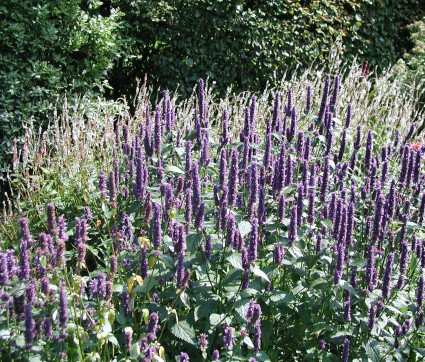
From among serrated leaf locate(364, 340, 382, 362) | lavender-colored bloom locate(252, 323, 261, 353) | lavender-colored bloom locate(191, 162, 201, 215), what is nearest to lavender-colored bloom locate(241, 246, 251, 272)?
lavender-colored bloom locate(252, 323, 261, 353)

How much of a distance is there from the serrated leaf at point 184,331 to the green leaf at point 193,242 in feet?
1.31

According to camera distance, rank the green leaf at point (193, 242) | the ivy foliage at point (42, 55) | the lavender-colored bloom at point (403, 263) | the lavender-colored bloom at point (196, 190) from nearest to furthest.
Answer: the green leaf at point (193, 242), the lavender-colored bloom at point (196, 190), the lavender-colored bloom at point (403, 263), the ivy foliage at point (42, 55)

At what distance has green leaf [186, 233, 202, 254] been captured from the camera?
272 cm

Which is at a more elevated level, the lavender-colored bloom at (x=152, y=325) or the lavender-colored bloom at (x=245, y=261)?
the lavender-colored bloom at (x=245, y=261)

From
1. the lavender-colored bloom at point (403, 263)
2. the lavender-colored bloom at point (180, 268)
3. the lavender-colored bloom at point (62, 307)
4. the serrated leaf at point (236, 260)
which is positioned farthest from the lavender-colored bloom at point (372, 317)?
the lavender-colored bloom at point (62, 307)

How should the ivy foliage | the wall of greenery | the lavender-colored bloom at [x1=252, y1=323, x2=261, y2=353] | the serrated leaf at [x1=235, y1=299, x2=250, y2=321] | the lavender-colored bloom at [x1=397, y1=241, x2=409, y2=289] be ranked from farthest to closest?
the wall of greenery → the ivy foliage → the lavender-colored bloom at [x1=397, y1=241, x2=409, y2=289] → the serrated leaf at [x1=235, y1=299, x2=250, y2=321] → the lavender-colored bloom at [x1=252, y1=323, x2=261, y2=353]

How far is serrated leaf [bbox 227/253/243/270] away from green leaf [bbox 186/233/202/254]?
0.19m

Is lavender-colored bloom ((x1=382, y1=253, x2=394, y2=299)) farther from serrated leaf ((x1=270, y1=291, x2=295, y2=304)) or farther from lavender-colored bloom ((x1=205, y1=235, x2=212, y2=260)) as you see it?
lavender-colored bloom ((x1=205, y1=235, x2=212, y2=260))

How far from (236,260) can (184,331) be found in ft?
1.55

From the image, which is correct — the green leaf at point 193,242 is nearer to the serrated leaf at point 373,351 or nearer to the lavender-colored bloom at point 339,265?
the lavender-colored bloom at point 339,265

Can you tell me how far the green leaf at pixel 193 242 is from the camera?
107 inches

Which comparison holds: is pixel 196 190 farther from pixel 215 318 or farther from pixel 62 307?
pixel 62 307

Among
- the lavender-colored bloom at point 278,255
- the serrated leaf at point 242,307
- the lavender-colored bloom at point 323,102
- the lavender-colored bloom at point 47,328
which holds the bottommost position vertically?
the serrated leaf at point 242,307

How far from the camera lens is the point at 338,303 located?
2908 millimetres
